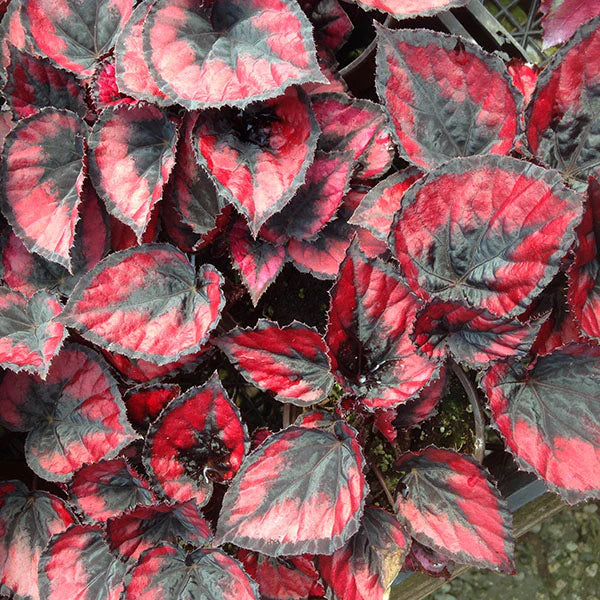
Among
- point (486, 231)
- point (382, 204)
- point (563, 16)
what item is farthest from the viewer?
point (563, 16)

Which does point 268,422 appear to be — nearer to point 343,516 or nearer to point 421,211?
point 343,516

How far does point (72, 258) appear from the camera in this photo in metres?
0.95

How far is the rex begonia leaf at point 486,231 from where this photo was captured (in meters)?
0.71

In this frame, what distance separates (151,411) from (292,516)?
312 mm

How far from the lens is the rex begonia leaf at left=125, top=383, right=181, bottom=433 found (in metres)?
0.95

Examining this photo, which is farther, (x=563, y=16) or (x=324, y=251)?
(x=563, y=16)

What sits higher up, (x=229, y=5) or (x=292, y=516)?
(x=229, y=5)

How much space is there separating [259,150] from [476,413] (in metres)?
0.51

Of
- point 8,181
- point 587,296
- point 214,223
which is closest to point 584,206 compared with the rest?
point 587,296

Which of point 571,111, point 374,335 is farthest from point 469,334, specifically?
point 571,111

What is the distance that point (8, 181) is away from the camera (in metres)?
0.91

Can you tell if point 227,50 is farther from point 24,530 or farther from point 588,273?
point 24,530

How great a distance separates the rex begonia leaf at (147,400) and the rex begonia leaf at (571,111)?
2.03 feet

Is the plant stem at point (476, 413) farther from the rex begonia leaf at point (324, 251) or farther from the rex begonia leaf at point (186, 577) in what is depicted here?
the rex begonia leaf at point (186, 577)
